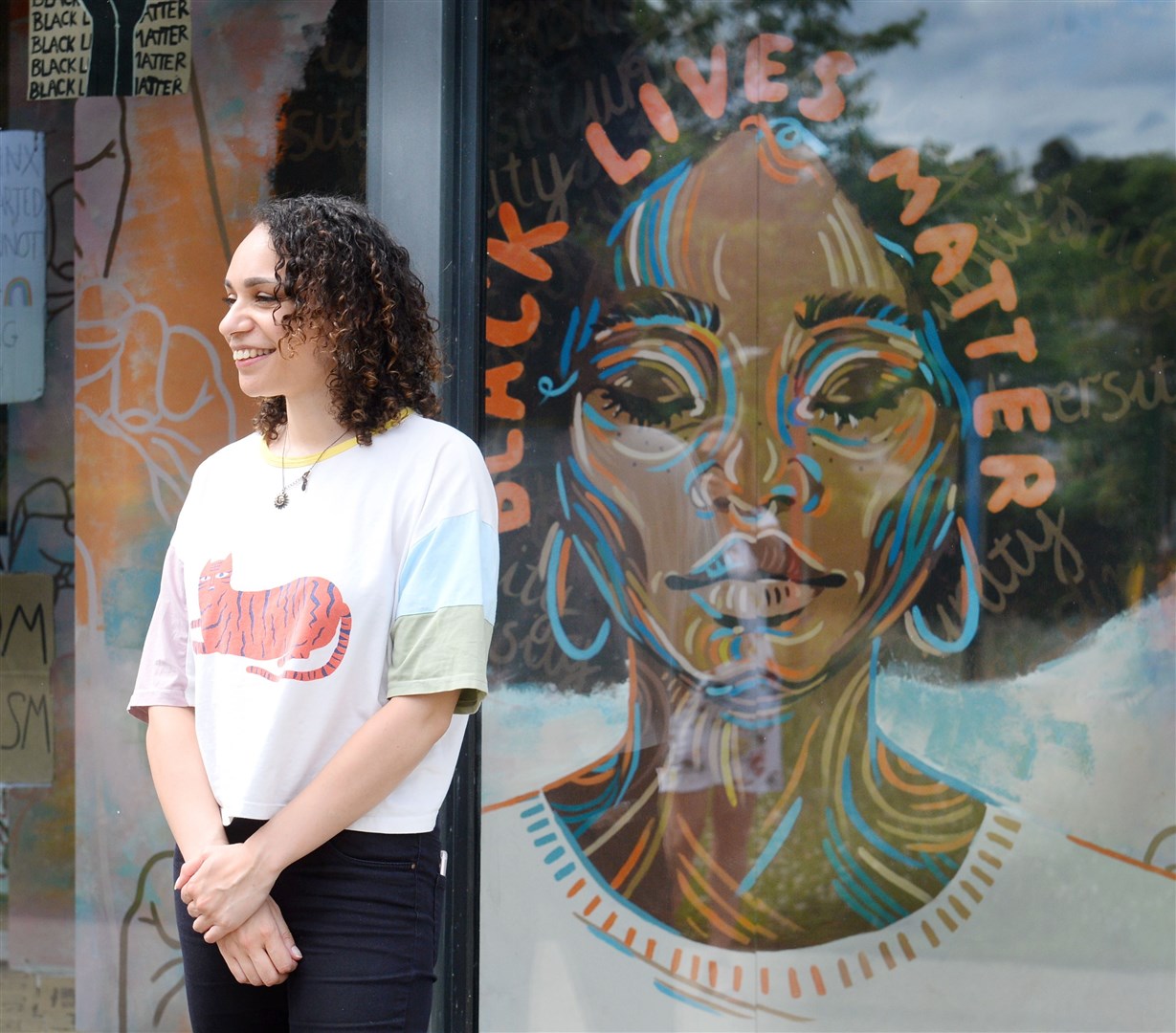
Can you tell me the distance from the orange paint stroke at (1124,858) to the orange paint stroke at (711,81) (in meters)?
1.88

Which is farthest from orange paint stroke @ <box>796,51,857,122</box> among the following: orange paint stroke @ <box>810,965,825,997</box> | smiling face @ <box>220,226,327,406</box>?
orange paint stroke @ <box>810,965,825,997</box>

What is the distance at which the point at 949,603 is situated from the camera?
2.98 meters

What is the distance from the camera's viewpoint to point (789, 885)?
3016 mm

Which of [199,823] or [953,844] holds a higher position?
[199,823]

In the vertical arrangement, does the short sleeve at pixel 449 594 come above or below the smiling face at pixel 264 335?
below

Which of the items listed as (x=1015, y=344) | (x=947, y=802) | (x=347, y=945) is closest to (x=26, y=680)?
(x=347, y=945)

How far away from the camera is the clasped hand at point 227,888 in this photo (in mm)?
1637

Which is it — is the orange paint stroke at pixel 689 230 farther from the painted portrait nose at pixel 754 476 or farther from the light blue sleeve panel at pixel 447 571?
the light blue sleeve panel at pixel 447 571

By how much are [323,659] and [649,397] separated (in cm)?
151

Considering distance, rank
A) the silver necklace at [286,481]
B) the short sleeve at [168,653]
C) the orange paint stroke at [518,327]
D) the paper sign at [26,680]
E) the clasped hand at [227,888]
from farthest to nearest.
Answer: the paper sign at [26,680] < the orange paint stroke at [518,327] < the short sleeve at [168,653] < the silver necklace at [286,481] < the clasped hand at [227,888]

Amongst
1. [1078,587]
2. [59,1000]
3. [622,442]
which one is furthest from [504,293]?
[59,1000]

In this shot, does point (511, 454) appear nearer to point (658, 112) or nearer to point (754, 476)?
point (754, 476)

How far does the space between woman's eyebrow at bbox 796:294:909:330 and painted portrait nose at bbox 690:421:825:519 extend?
28cm

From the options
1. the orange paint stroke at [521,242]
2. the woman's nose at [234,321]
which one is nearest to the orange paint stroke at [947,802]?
the orange paint stroke at [521,242]
